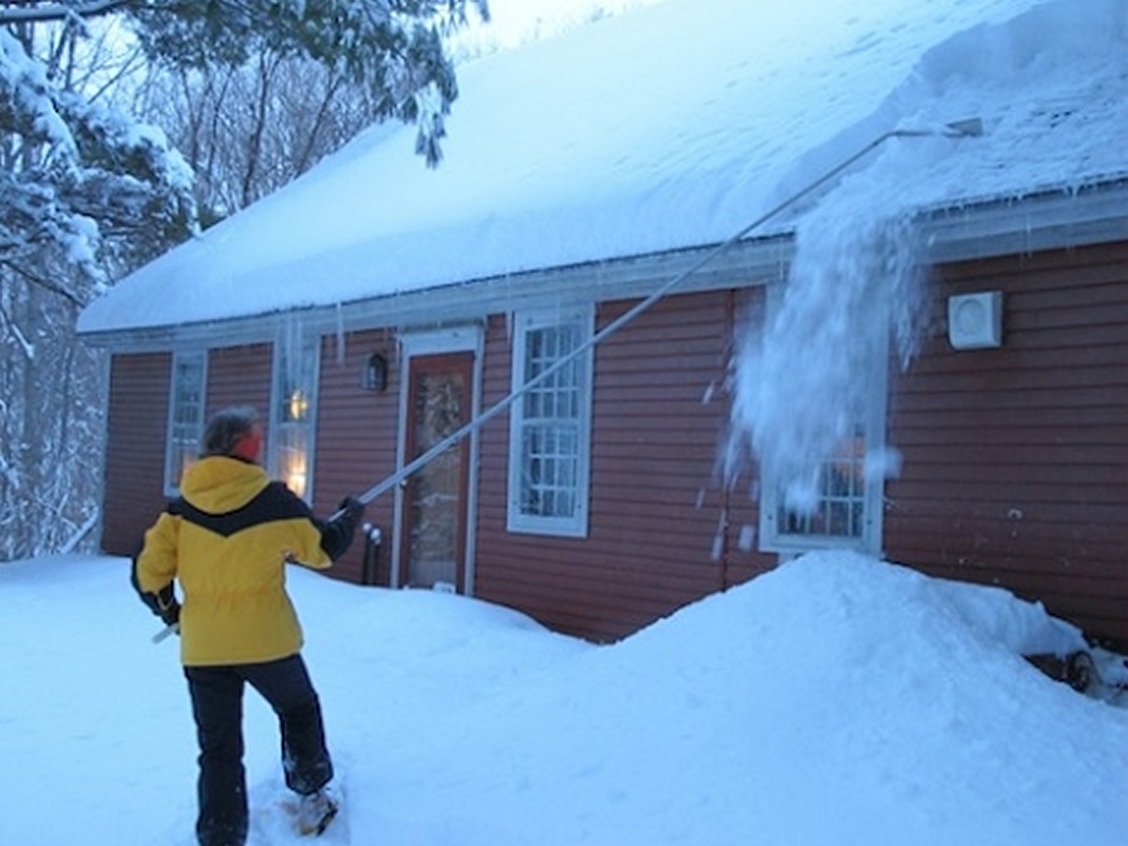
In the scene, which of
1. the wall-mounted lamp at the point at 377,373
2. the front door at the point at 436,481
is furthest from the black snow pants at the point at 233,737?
the wall-mounted lamp at the point at 377,373

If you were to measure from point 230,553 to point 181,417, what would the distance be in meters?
10.8

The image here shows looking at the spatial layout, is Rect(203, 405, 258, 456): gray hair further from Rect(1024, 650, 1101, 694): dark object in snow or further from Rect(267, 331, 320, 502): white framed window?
Rect(267, 331, 320, 502): white framed window

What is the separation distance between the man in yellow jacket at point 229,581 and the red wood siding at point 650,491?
418 centimetres

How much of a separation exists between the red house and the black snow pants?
1878mm

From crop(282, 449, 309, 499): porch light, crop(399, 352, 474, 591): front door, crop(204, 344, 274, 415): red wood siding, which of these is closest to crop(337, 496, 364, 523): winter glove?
crop(399, 352, 474, 591): front door

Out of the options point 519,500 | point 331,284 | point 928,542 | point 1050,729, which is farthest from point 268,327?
point 1050,729

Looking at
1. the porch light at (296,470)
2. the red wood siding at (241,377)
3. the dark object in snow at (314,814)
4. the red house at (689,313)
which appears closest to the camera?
the dark object in snow at (314,814)

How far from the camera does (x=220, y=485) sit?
404cm

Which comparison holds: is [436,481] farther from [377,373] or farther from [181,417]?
[181,417]

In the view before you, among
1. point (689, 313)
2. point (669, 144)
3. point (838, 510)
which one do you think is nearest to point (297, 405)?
point (669, 144)

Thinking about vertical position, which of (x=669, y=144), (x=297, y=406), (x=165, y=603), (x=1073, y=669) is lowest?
(x=1073, y=669)

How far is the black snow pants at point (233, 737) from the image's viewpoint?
4.01m

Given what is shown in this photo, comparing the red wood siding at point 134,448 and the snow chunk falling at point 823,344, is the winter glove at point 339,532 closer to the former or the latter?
the snow chunk falling at point 823,344

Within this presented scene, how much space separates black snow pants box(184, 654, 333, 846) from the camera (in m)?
4.01
